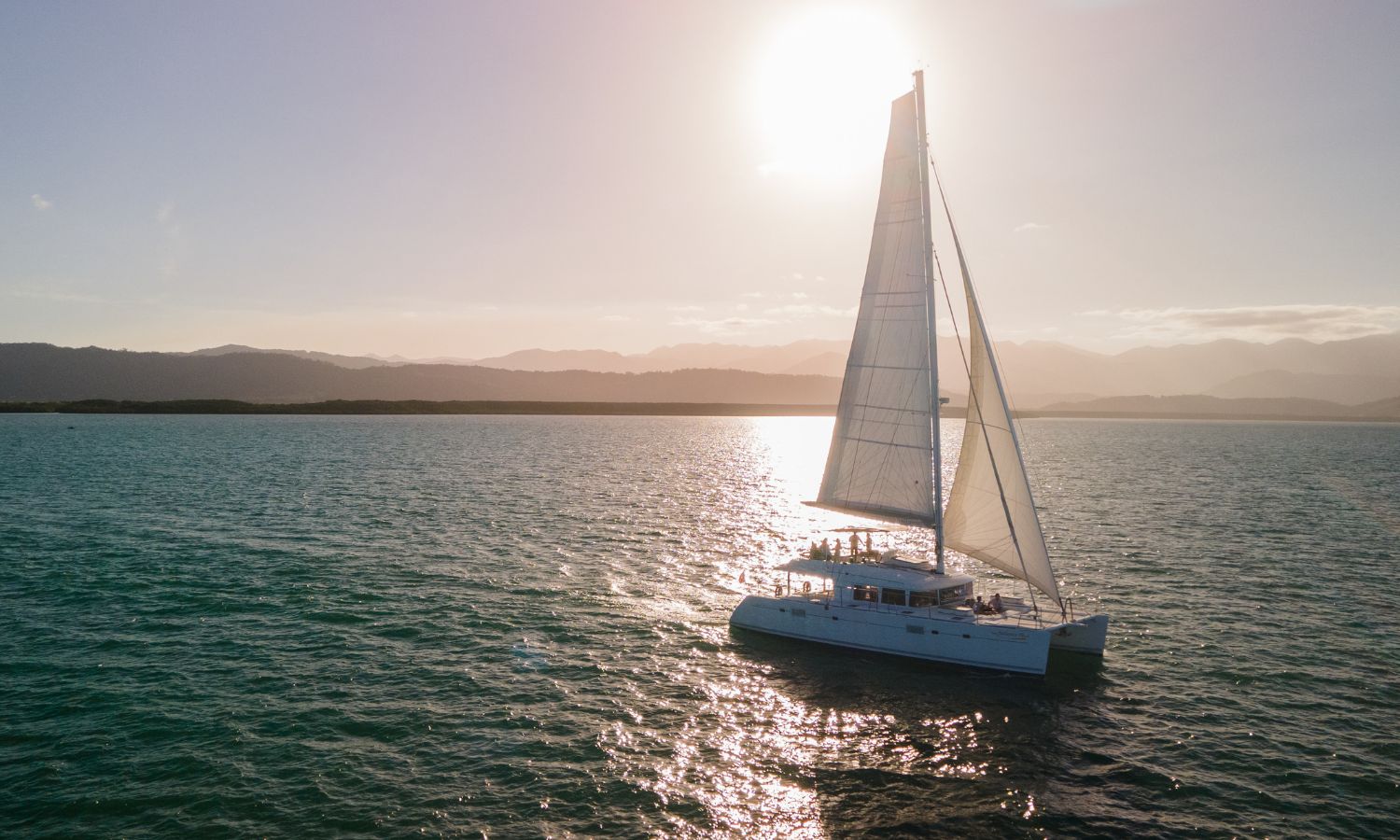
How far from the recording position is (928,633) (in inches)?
1145

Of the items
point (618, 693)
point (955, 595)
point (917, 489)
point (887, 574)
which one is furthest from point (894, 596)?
point (618, 693)

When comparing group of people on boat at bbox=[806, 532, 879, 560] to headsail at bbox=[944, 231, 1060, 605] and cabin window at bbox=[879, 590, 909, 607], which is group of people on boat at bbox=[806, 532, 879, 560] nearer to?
cabin window at bbox=[879, 590, 909, 607]

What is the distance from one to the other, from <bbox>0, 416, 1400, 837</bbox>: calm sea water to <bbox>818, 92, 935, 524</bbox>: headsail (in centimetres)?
721

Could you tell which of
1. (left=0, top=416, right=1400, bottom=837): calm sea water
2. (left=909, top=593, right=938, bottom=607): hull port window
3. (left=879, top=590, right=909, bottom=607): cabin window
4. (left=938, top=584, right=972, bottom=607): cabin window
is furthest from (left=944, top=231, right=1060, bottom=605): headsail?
(left=0, top=416, right=1400, bottom=837): calm sea water

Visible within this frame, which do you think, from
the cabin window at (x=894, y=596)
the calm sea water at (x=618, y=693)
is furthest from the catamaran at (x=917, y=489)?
the calm sea water at (x=618, y=693)

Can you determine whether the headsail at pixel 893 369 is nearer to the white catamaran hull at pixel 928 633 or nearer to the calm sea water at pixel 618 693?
the white catamaran hull at pixel 928 633

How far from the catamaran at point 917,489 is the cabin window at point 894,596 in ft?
0.13

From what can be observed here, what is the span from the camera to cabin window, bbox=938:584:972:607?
3039 cm

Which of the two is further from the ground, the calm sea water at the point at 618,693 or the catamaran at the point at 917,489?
the catamaran at the point at 917,489

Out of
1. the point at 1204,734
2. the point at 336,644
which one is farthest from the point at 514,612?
the point at 1204,734

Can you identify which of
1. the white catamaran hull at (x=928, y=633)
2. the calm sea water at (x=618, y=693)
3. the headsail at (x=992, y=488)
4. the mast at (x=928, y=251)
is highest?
the mast at (x=928, y=251)

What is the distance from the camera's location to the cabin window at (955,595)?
99.7 feet

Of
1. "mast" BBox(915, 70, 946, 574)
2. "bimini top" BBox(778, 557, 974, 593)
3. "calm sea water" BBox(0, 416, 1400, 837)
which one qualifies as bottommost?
"calm sea water" BBox(0, 416, 1400, 837)

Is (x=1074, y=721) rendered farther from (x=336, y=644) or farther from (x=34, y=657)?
(x=34, y=657)
